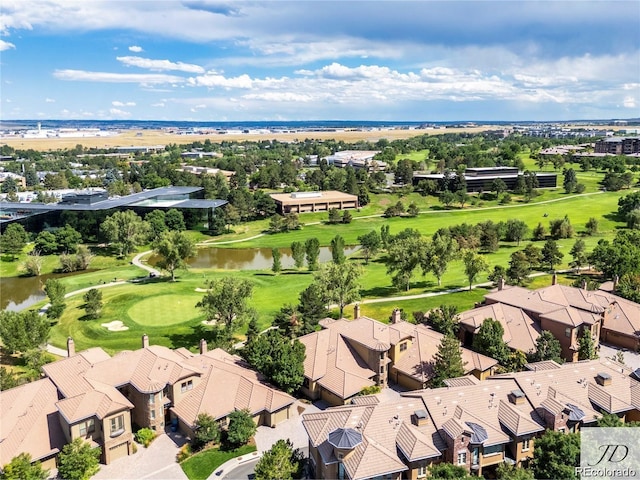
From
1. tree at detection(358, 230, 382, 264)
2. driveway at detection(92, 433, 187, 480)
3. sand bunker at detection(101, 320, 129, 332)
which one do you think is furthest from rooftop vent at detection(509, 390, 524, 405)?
tree at detection(358, 230, 382, 264)

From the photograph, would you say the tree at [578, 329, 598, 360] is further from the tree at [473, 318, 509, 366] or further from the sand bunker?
the sand bunker

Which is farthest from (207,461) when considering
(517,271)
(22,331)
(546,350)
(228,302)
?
(517,271)

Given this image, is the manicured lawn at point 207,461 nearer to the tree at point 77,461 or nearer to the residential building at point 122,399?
the residential building at point 122,399

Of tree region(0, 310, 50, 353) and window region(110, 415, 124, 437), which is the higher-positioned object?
tree region(0, 310, 50, 353)

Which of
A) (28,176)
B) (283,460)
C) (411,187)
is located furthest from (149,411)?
(28,176)

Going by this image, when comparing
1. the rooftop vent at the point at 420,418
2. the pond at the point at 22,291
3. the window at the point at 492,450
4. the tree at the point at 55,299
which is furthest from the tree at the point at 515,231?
the tree at the point at 55,299

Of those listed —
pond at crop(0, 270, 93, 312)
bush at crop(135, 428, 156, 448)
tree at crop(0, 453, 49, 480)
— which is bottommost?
pond at crop(0, 270, 93, 312)

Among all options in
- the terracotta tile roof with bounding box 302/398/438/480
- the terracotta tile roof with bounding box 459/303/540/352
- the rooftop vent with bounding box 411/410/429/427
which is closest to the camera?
the terracotta tile roof with bounding box 302/398/438/480

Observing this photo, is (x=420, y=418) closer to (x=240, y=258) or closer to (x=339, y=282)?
(x=339, y=282)
